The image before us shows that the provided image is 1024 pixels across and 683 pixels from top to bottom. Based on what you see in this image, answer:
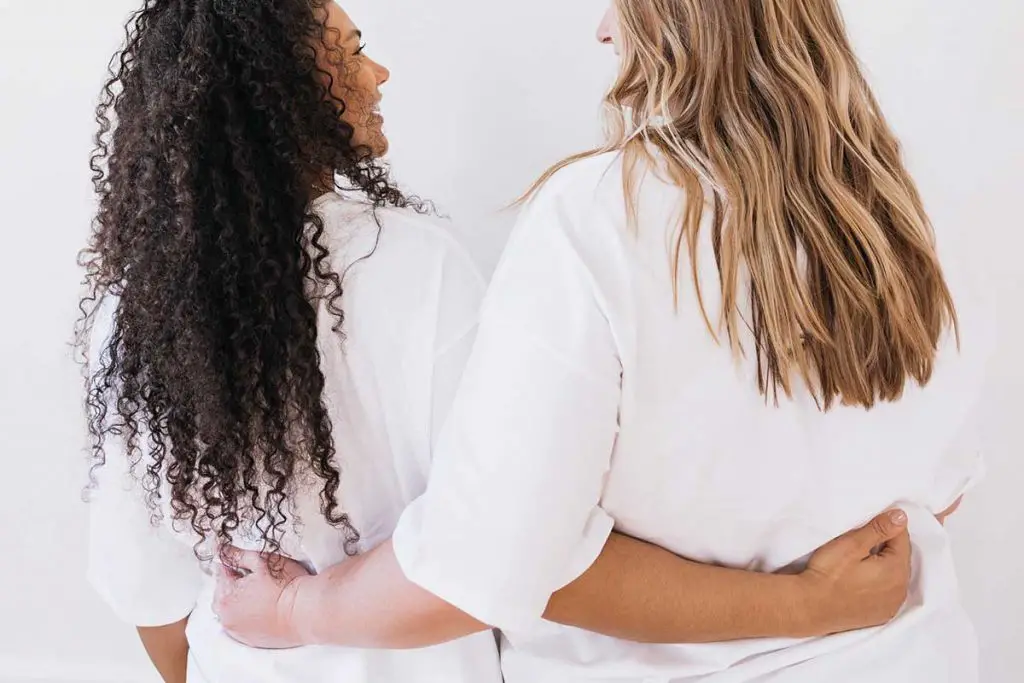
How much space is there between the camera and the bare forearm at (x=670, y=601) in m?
0.79

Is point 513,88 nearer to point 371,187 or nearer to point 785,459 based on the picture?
point 371,187

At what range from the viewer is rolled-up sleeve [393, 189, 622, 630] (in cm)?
70

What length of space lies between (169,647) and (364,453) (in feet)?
1.50

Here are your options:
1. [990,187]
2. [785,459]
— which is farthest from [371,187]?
[990,187]

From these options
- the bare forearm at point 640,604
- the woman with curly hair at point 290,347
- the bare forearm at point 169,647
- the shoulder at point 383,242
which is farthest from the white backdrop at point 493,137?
the bare forearm at point 640,604

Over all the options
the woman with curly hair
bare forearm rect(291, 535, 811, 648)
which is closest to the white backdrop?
the woman with curly hair

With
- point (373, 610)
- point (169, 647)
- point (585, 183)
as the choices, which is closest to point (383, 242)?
point (585, 183)

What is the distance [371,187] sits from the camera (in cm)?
99

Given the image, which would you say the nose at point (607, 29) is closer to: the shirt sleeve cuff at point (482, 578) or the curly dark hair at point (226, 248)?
the curly dark hair at point (226, 248)

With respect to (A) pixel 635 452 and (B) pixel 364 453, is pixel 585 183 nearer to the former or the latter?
(A) pixel 635 452

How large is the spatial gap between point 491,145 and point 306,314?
23.5 inches

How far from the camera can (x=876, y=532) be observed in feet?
2.82

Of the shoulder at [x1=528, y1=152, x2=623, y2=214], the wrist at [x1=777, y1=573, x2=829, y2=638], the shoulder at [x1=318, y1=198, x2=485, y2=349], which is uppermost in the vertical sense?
the shoulder at [x1=528, y1=152, x2=623, y2=214]

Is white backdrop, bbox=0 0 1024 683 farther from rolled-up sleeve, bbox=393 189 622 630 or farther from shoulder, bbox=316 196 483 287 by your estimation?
rolled-up sleeve, bbox=393 189 622 630
